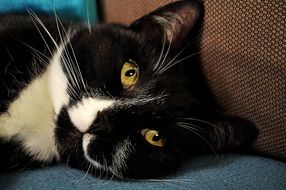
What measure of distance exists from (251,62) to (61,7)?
2.39 ft

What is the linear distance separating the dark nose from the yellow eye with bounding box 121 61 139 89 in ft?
0.40

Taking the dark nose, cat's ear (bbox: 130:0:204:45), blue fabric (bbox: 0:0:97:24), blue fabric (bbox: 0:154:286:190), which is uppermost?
blue fabric (bbox: 0:0:97:24)

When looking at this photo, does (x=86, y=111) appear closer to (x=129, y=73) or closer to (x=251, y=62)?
(x=129, y=73)

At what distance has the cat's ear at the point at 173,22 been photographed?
106cm

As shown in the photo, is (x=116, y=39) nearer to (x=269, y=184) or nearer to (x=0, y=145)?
(x=0, y=145)

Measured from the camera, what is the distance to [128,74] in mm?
1000

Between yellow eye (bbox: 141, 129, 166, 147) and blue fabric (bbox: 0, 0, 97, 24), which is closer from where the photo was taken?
yellow eye (bbox: 141, 129, 166, 147)

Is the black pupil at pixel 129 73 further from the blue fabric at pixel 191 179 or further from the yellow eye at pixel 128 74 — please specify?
the blue fabric at pixel 191 179

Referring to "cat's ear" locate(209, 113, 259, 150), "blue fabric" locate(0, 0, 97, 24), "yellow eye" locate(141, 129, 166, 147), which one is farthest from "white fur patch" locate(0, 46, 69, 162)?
"cat's ear" locate(209, 113, 259, 150)

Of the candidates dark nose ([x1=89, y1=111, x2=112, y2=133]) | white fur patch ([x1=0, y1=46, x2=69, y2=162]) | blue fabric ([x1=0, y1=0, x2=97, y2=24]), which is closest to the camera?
dark nose ([x1=89, y1=111, x2=112, y2=133])

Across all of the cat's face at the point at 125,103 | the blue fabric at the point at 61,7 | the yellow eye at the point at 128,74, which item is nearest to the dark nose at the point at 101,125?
the cat's face at the point at 125,103

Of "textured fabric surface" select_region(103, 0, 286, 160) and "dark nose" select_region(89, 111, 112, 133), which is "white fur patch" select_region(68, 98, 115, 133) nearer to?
"dark nose" select_region(89, 111, 112, 133)

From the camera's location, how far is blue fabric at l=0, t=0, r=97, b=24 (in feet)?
4.36

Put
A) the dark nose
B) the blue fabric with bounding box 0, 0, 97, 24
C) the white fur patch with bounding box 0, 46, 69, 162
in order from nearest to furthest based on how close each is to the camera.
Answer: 1. the dark nose
2. the white fur patch with bounding box 0, 46, 69, 162
3. the blue fabric with bounding box 0, 0, 97, 24
